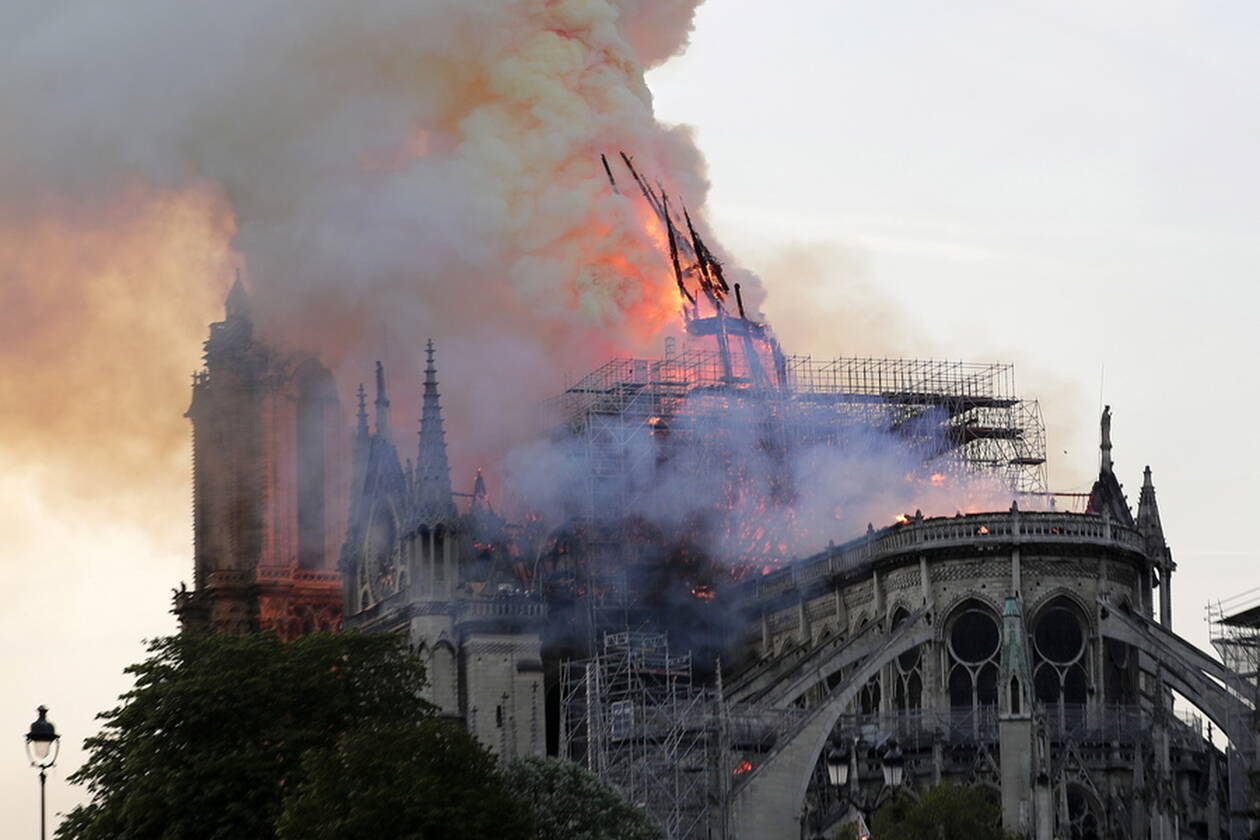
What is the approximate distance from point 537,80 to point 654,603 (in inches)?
869

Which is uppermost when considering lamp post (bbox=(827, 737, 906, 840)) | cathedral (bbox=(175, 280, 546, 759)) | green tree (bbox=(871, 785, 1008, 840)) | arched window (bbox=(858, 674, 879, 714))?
cathedral (bbox=(175, 280, 546, 759))

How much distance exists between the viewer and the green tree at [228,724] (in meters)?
92.0

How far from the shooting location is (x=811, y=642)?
406ft

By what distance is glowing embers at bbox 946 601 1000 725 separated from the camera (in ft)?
381

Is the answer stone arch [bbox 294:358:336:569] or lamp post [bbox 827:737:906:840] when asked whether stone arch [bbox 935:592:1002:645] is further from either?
stone arch [bbox 294:358:336:569]

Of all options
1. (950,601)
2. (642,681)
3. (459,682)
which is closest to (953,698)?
(950,601)

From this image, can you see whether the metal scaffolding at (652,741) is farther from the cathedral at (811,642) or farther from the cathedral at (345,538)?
the cathedral at (345,538)

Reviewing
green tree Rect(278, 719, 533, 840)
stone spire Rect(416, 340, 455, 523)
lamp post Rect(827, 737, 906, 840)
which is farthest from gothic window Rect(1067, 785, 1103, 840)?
green tree Rect(278, 719, 533, 840)

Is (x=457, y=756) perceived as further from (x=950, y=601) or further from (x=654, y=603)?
(x=654, y=603)

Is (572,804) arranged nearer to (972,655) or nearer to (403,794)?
(403,794)

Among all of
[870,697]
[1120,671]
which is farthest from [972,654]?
[1120,671]

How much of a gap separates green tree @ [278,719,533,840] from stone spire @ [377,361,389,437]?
4923 cm

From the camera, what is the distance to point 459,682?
124 metres

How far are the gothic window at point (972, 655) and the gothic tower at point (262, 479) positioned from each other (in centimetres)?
→ 4469
